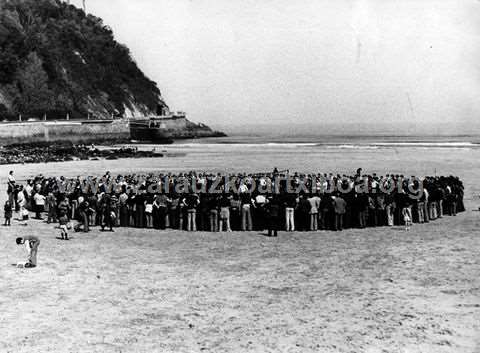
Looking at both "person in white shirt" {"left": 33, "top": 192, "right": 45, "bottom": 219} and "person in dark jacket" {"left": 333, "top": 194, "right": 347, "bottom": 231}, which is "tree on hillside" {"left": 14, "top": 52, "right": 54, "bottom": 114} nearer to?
"person in white shirt" {"left": 33, "top": 192, "right": 45, "bottom": 219}

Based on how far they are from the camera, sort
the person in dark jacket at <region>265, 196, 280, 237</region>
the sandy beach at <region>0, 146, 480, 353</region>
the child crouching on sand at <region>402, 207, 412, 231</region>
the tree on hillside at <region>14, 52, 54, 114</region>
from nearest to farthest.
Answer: the sandy beach at <region>0, 146, 480, 353</region> < the person in dark jacket at <region>265, 196, 280, 237</region> < the child crouching on sand at <region>402, 207, 412, 231</region> < the tree on hillside at <region>14, 52, 54, 114</region>

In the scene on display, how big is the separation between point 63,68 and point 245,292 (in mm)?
124615

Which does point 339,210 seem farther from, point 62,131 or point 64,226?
point 62,131

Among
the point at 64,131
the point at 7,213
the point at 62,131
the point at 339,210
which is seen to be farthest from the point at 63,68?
the point at 339,210

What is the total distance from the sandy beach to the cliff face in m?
89.3

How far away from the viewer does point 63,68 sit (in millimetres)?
127812

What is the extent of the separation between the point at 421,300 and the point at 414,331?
197 centimetres

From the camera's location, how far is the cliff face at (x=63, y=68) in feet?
357

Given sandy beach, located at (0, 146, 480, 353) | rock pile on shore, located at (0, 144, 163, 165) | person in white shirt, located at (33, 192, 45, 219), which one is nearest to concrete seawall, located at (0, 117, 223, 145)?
rock pile on shore, located at (0, 144, 163, 165)

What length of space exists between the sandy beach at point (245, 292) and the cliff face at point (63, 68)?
89340 mm

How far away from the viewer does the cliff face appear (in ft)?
357

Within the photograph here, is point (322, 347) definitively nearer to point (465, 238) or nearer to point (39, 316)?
point (39, 316)

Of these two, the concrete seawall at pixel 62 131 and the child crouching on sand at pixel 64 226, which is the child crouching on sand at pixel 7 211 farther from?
the concrete seawall at pixel 62 131

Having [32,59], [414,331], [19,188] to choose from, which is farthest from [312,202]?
[32,59]
